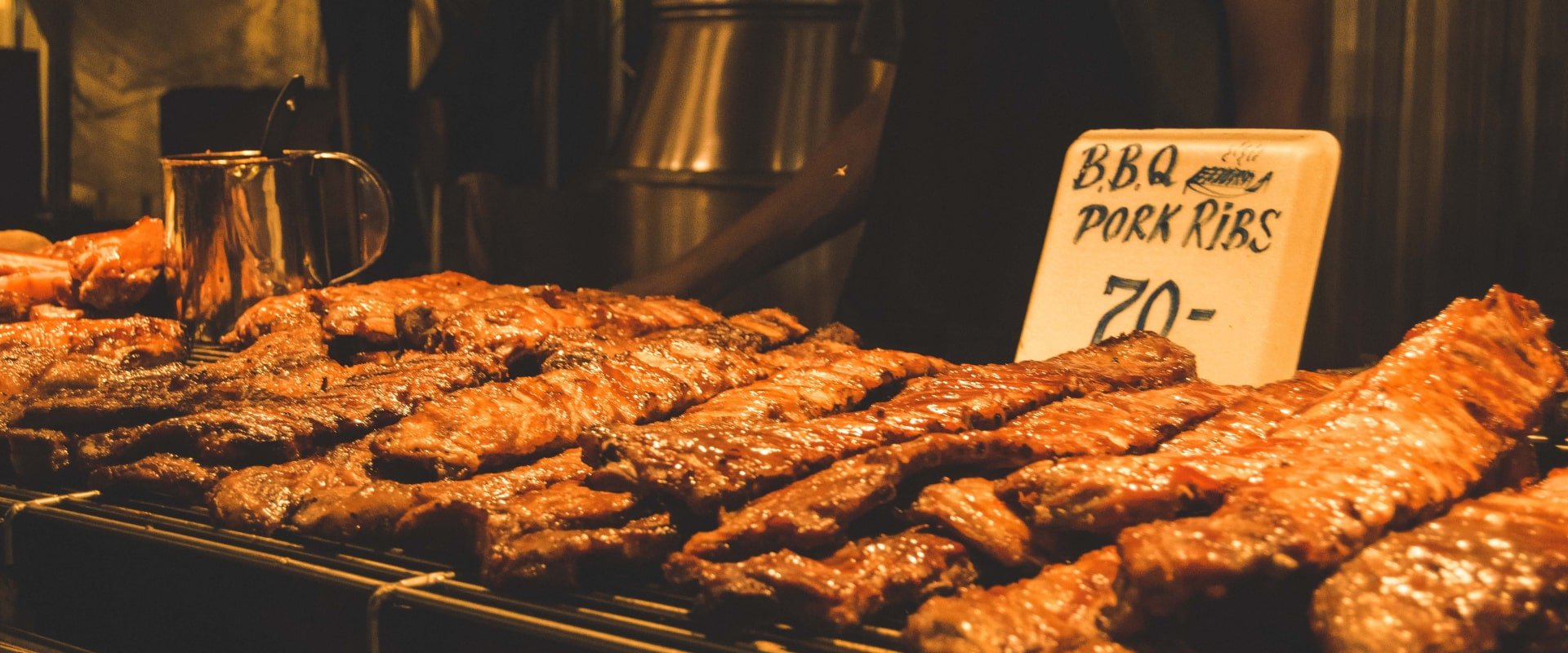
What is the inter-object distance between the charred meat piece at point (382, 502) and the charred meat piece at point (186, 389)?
700 millimetres

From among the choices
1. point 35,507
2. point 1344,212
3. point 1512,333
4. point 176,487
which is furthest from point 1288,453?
point 1344,212

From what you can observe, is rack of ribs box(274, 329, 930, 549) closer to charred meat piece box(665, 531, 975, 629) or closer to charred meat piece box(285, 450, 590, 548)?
charred meat piece box(285, 450, 590, 548)

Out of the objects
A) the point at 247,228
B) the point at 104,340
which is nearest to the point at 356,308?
the point at 247,228

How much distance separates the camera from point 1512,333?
85.2 inches

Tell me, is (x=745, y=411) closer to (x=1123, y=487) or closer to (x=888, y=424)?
(x=888, y=424)

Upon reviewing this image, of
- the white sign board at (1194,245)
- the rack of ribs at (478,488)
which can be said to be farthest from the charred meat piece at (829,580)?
the white sign board at (1194,245)

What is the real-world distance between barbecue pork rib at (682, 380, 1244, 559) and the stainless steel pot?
3.58 m

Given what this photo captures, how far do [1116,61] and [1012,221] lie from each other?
0.66m

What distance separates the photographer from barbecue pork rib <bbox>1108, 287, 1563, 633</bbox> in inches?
54.4

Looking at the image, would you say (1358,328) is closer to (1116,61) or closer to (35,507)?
(1116,61)

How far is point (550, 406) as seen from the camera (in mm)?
2355

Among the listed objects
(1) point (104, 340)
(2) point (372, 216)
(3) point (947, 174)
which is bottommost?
(1) point (104, 340)

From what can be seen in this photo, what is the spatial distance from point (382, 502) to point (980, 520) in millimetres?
909

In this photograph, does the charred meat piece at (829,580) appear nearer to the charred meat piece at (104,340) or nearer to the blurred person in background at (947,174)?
the charred meat piece at (104,340)
